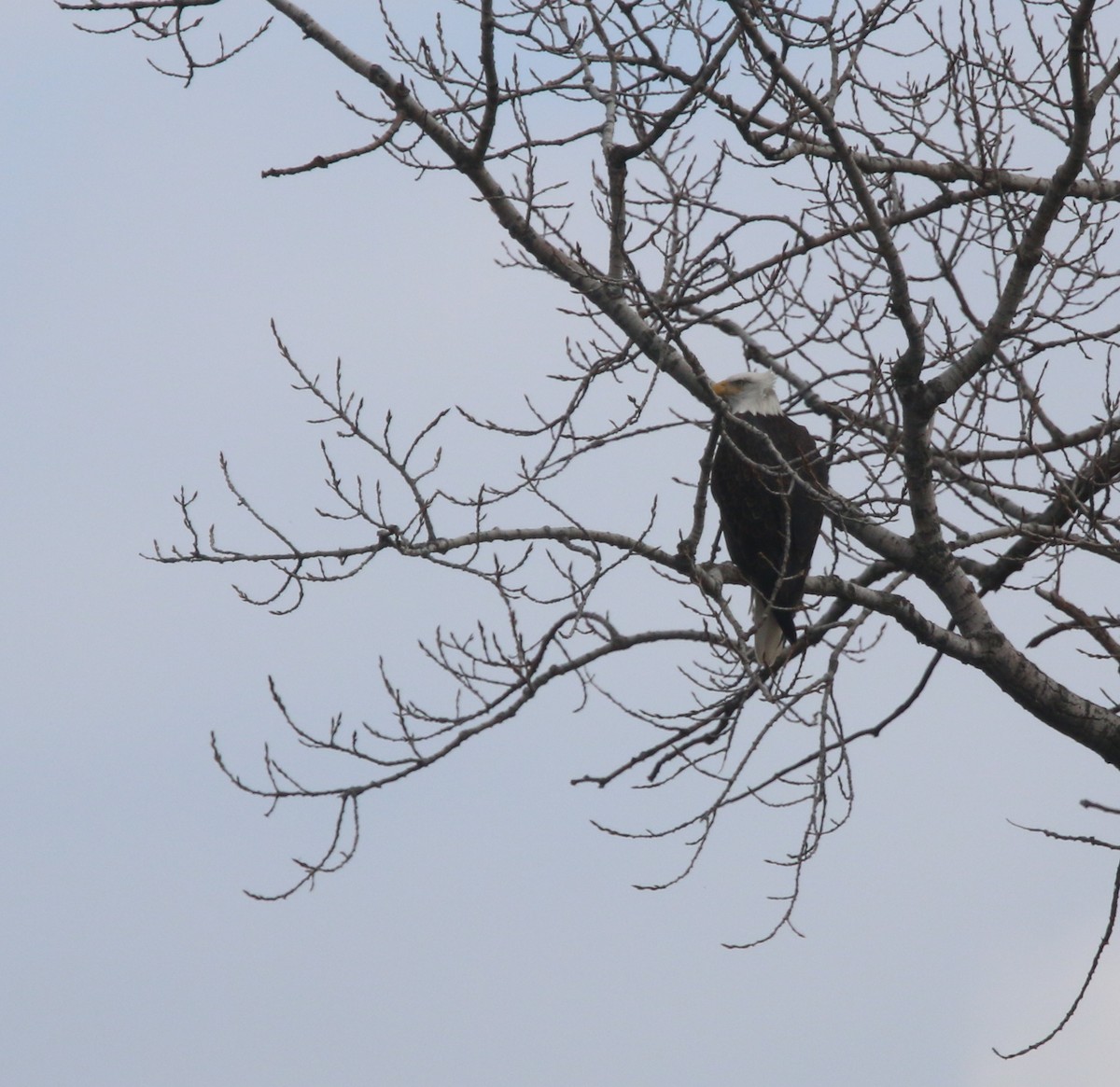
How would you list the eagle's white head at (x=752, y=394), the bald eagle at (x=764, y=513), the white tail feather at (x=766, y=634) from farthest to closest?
the eagle's white head at (x=752, y=394) < the white tail feather at (x=766, y=634) < the bald eagle at (x=764, y=513)

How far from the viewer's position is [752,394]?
5.88 metres

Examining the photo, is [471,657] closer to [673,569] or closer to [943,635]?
[673,569]

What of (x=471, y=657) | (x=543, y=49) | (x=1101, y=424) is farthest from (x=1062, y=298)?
(x=471, y=657)

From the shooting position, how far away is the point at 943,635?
3.93 m

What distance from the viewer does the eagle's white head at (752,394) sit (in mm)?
5828

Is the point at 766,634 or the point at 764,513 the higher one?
the point at 764,513

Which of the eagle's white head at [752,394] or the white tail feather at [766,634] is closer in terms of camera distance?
the white tail feather at [766,634]

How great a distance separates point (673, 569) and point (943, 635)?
0.77 metres

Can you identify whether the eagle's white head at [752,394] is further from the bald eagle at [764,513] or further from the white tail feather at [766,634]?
the white tail feather at [766,634]

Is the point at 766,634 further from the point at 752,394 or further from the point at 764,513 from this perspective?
the point at 752,394

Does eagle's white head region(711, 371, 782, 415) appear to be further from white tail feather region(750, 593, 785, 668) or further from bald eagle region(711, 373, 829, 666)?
white tail feather region(750, 593, 785, 668)

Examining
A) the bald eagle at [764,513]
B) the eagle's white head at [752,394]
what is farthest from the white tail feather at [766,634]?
the eagle's white head at [752,394]

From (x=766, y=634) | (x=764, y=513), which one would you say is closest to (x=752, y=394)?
(x=764, y=513)

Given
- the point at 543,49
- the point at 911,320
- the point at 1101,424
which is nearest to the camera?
the point at 911,320
